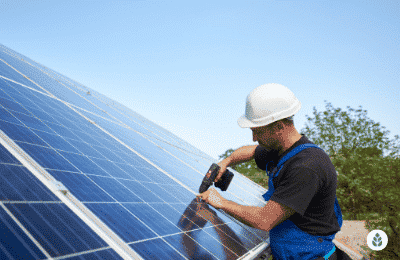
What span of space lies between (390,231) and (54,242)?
10.9m

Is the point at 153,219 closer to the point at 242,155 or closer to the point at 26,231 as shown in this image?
the point at 26,231

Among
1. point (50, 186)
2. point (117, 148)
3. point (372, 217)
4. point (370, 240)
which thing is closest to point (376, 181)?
point (372, 217)

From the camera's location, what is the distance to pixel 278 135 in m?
3.18

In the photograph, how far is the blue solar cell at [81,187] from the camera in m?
2.57

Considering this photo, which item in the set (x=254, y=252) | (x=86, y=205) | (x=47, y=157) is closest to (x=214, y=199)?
(x=254, y=252)

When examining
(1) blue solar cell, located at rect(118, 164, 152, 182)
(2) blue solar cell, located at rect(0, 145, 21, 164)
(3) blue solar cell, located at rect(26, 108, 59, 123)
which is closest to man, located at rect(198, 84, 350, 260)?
(1) blue solar cell, located at rect(118, 164, 152, 182)

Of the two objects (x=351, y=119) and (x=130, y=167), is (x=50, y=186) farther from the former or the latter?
(x=351, y=119)

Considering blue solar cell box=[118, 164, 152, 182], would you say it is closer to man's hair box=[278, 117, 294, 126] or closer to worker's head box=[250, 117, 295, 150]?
worker's head box=[250, 117, 295, 150]

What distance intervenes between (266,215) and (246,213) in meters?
0.25

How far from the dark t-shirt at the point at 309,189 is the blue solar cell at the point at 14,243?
2.12 m

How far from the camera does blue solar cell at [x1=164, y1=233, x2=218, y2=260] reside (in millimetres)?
2631

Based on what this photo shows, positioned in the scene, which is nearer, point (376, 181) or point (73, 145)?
point (73, 145)

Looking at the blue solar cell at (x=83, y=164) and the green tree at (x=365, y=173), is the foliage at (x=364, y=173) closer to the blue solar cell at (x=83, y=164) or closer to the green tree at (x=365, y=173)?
the green tree at (x=365, y=173)

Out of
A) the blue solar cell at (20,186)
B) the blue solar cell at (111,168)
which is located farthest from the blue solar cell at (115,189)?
the blue solar cell at (20,186)
